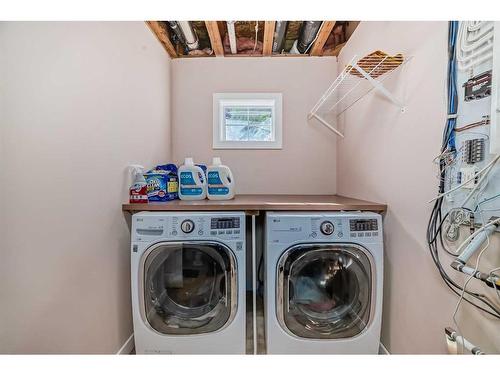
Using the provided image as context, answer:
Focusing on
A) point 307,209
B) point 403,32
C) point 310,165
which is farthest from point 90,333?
point 403,32

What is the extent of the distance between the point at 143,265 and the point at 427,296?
152 cm

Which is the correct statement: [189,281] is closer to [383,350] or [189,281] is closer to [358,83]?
[383,350]

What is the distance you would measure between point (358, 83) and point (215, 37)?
1.27 m

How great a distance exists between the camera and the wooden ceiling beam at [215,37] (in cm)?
190

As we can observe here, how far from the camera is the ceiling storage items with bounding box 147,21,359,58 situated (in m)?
1.95

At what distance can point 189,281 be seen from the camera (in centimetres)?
153

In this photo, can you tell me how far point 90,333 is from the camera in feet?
4.12

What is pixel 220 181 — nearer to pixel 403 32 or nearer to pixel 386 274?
pixel 386 274

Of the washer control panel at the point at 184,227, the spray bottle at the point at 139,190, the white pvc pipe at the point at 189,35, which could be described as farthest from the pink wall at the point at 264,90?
the washer control panel at the point at 184,227

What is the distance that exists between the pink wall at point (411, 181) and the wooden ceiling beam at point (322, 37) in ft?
0.97

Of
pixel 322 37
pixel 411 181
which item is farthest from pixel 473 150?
pixel 322 37

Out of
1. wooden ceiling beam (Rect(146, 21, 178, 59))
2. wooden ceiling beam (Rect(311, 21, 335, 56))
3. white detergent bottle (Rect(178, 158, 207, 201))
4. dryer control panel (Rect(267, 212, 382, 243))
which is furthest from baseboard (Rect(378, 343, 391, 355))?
wooden ceiling beam (Rect(146, 21, 178, 59))

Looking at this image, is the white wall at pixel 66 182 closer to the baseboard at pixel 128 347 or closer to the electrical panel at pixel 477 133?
the baseboard at pixel 128 347

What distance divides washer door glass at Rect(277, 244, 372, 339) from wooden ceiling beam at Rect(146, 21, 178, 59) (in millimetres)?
2020
